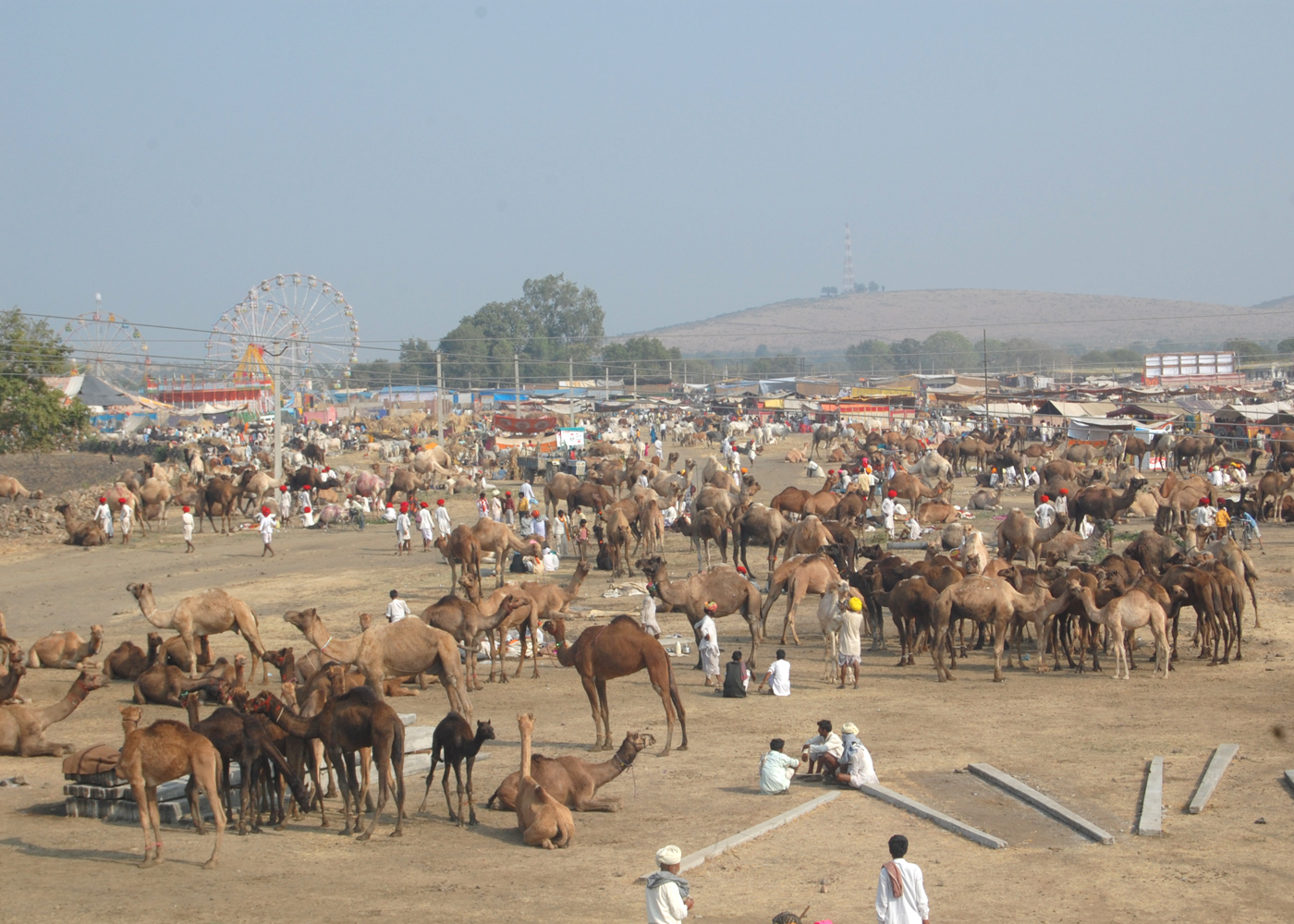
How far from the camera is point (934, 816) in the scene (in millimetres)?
10516

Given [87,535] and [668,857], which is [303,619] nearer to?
[668,857]

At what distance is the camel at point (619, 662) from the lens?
12.7 m

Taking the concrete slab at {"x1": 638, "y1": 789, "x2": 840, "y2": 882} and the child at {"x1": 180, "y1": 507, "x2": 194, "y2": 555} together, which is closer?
the concrete slab at {"x1": 638, "y1": 789, "x2": 840, "y2": 882}

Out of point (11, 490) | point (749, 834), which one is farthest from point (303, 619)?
point (11, 490)

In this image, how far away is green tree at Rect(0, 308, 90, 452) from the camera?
48.8 m

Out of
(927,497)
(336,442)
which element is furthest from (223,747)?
(336,442)

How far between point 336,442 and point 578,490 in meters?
35.4

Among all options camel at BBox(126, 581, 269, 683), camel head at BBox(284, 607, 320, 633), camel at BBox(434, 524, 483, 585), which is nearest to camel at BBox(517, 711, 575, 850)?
camel head at BBox(284, 607, 320, 633)

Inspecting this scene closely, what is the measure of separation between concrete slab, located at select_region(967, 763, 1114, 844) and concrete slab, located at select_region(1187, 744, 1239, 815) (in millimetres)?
1085

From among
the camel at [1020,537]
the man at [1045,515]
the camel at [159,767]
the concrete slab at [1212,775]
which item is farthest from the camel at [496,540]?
the concrete slab at [1212,775]

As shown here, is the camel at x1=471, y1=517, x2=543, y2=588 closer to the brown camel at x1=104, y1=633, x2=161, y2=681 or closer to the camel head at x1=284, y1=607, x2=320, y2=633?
the brown camel at x1=104, y1=633, x2=161, y2=681

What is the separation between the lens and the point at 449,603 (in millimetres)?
15922

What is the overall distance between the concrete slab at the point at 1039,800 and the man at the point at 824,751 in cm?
129

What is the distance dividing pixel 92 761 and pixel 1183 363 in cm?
8477
